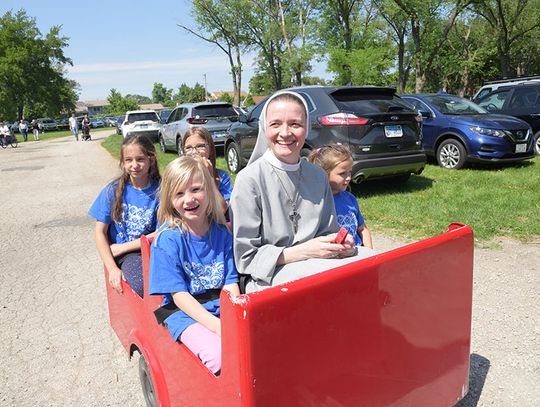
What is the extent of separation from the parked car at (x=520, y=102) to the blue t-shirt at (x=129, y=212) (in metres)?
9.81

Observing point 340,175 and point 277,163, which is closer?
point 277,163

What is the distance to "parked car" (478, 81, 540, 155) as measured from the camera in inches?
396

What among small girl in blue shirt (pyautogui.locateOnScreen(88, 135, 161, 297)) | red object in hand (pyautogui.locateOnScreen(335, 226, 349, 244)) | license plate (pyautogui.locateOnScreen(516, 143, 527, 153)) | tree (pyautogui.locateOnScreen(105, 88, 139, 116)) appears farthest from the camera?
tree (pyautogui.locateOnScreen(105, 88, 139, 116))

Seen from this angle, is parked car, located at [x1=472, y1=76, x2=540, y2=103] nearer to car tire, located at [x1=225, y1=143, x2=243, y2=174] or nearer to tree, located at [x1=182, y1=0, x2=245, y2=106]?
car tire, located at [x1=225, y1=143, x2=243, y2=174]

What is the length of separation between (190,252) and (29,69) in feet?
213

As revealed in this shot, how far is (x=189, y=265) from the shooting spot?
2.12 m

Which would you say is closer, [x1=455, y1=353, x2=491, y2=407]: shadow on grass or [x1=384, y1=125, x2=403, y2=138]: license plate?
[x1=455, y1=353, x2=491, y2=407]: shadow on grass

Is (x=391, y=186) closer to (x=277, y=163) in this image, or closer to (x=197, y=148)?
(x=197, y=148)

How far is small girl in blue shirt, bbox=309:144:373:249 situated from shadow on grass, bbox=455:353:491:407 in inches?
37.6

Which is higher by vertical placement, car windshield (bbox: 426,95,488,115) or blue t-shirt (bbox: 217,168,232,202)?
car windshield (bbox: 426,95,488,115)

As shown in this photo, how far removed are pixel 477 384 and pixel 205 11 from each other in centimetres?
3642

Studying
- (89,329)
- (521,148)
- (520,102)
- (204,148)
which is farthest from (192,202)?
(520,102)

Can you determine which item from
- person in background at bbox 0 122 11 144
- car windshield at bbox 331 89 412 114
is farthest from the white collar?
person in background at bbox 0 122 11 144

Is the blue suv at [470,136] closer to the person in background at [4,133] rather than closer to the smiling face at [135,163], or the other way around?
the smiling face at [135,163]
